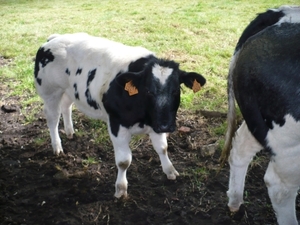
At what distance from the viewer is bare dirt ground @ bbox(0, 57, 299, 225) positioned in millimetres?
3920

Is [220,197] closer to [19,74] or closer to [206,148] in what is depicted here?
[206,148]

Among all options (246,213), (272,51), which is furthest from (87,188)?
(272,51)

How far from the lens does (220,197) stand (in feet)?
13.6

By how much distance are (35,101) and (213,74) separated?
10.5 ft

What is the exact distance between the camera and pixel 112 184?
446 cm

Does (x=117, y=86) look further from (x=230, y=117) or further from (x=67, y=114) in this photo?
(x=67, y=114)

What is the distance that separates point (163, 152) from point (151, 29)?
6.92 metres

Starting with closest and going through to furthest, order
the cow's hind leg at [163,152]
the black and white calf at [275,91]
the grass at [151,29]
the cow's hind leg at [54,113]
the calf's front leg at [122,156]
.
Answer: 1. the black and white calf at [275,91]
2. the calf's front leg at [122,156]
3. the cow's hind leg at [163,152]
4. the cow's hind leg at [54,113]
5. the grass at [151,29]

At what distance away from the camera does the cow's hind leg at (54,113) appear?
4.96 m

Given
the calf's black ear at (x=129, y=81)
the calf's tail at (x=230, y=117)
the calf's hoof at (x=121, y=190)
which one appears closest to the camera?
the calf's tail at (x=230, y=117)

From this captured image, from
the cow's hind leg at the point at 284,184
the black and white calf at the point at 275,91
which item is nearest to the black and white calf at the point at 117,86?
the black and white calf at the point at 275,91

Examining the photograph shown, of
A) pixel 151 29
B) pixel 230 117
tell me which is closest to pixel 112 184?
pixel 230 117

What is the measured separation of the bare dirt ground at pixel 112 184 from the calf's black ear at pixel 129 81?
3.85ft

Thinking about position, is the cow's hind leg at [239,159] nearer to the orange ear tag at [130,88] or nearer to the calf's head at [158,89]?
the calf's head at [158,89]
